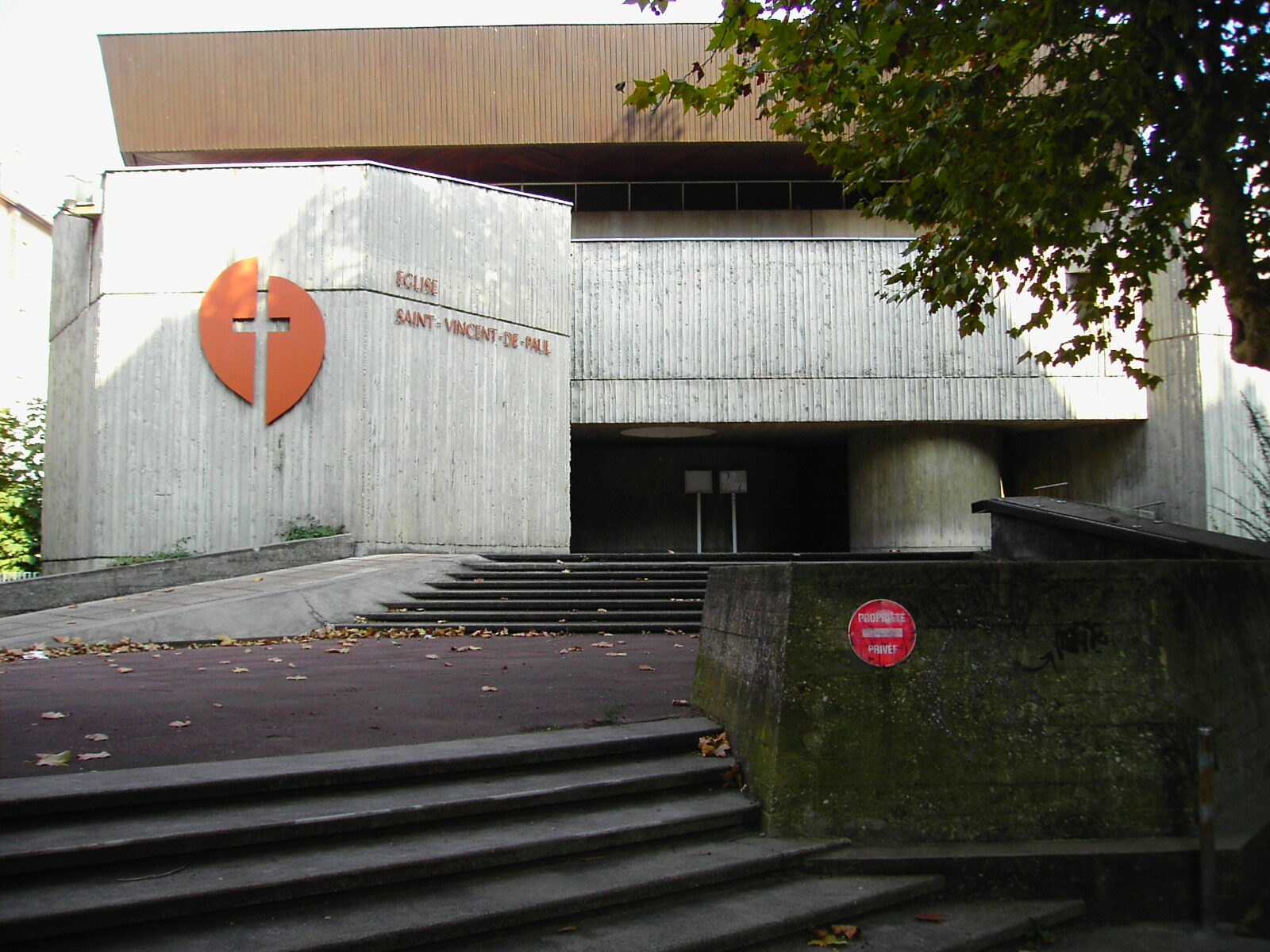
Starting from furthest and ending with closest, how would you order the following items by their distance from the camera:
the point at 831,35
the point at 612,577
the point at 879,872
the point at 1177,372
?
the point at 1177,372, the point at 612,577, the point at 831,35, the point at 879,872

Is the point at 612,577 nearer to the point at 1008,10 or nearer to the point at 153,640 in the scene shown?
the point at 153,640

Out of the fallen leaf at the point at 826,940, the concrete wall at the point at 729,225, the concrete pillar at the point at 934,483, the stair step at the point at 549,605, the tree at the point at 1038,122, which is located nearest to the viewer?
the fallen leaf at the point at 826,940

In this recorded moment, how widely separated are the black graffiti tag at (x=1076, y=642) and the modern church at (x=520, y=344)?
12315 mm

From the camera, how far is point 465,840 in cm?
424

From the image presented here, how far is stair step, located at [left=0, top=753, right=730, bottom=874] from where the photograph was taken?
12.3ft

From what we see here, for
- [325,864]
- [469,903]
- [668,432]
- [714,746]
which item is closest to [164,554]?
[668,432]

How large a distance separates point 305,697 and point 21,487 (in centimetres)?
1816

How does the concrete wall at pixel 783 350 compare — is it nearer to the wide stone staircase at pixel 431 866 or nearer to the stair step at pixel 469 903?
the wide stone staircase at pixel 431 866

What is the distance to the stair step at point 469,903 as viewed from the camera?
3410 millimetres

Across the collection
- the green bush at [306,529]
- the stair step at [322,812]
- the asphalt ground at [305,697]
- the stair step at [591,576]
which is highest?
the green bush at [306,529]

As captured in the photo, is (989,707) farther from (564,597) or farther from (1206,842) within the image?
(564,597)

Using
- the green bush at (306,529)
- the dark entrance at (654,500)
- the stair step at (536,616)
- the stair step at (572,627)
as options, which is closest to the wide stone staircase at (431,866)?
the stair step at (572,627)

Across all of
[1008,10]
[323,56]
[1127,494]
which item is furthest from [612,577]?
[323,56]

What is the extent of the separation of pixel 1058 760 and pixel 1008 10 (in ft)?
15.7
